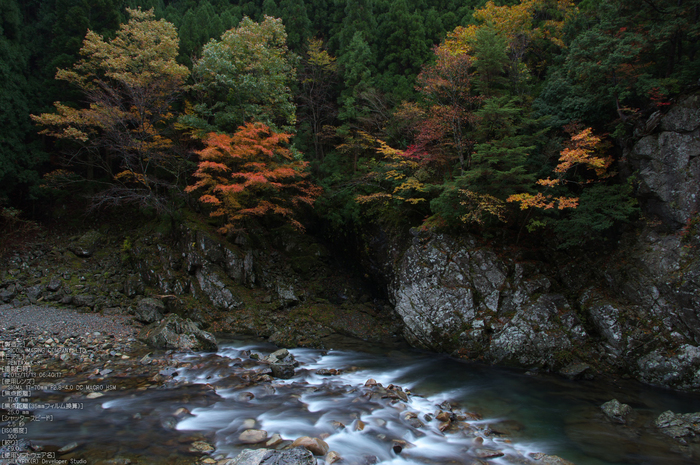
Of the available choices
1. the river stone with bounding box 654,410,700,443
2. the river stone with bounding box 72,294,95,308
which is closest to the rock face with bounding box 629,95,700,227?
the river stone with bounding box 654,410,700,443

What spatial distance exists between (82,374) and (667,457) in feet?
39.5

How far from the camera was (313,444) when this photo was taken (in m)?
5.63

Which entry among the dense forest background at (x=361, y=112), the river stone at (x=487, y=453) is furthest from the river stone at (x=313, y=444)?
the dense forest background at (x=361, y=112)

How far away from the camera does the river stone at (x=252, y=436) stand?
5.81 meters

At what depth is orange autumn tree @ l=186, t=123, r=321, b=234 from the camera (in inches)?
504

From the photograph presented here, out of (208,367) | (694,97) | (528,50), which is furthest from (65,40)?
(694,97)

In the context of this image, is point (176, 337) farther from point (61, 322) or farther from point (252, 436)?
point (252, 436)

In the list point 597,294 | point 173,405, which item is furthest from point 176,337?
point 597,294

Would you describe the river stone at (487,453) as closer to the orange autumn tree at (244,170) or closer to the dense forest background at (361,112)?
the dense forest background at (361,112)

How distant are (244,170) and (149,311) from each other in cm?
642

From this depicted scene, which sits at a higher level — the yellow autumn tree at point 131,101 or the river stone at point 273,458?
the yellow autumn tree at point 131,101

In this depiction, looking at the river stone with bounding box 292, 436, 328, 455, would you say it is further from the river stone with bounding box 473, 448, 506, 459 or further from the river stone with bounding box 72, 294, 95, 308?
the river stone with bounding box 72, 294, 95, 308

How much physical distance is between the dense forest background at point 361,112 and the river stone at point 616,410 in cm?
453

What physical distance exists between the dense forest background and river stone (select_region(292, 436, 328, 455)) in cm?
742
